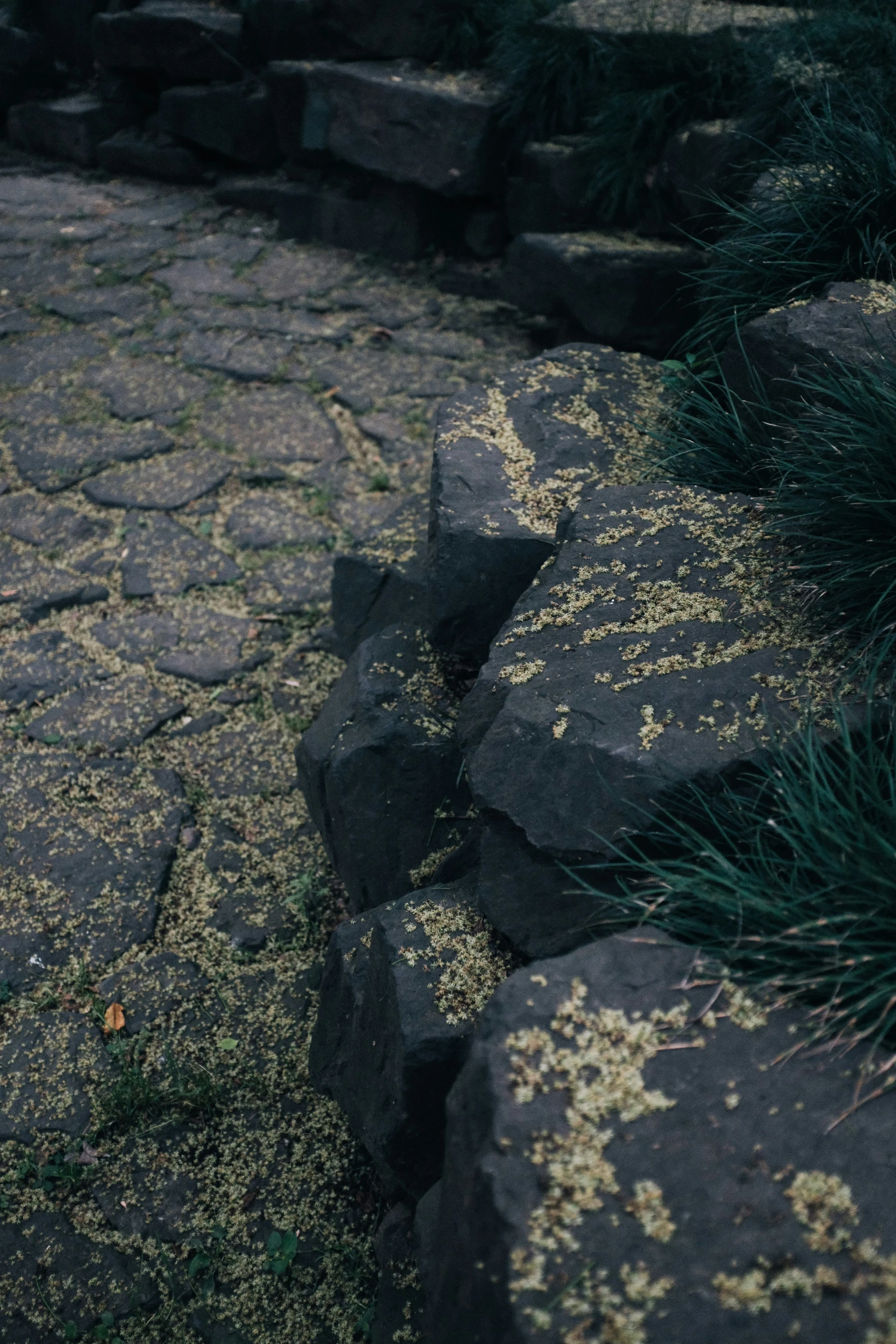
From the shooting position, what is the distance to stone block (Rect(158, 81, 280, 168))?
627 cm

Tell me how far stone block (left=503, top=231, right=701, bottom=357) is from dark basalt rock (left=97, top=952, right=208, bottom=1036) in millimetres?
2962

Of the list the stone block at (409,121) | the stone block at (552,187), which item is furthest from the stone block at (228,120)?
the stone block at (552,187)

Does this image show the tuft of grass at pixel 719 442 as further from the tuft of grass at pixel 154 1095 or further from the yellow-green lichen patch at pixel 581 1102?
the tuft of grass at pixel 154 1095

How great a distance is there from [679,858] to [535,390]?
5.73ft

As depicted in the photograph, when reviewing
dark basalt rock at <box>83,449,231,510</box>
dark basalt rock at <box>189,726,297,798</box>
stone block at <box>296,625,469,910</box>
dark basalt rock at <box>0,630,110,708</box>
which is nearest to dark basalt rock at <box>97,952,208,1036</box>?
stone block at <box>296,625,469,910</box>

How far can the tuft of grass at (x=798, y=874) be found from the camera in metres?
1.46

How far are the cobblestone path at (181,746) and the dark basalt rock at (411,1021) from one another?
9.7 inches

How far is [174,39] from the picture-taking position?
20.9ft

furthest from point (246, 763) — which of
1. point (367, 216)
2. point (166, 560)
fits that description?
point (367, 216)

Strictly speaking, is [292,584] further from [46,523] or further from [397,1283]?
[397,1283]

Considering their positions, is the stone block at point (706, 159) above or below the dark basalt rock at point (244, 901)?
above

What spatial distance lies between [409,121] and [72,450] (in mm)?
2494

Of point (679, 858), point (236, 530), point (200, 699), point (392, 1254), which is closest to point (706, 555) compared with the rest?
point (679, 858)

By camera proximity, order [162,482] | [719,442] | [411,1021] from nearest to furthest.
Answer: [411,1021]
[719,442]
[162,482]
